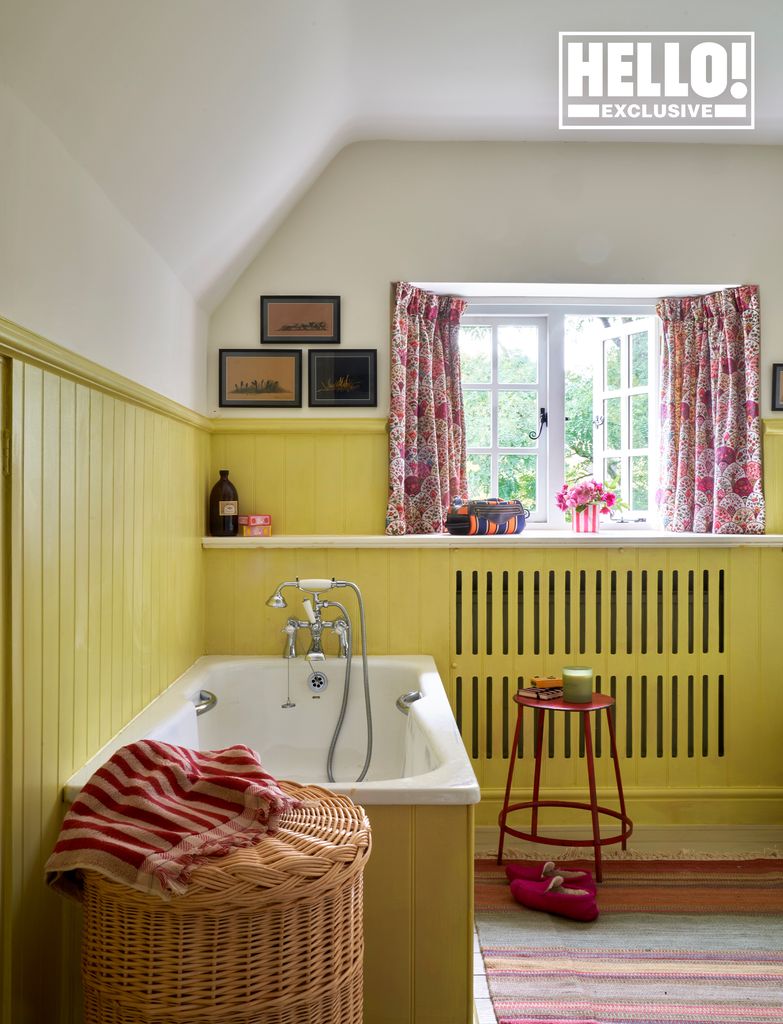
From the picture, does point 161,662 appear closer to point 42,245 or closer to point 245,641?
point 245,641

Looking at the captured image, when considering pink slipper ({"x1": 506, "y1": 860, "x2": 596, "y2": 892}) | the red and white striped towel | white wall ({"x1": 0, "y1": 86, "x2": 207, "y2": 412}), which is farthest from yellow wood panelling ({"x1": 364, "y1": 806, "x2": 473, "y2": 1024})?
white wall ({"x1": 0, "y1": 86, "x2": 207, "y2": 412})

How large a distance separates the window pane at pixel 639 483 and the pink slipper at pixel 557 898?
5.01ft

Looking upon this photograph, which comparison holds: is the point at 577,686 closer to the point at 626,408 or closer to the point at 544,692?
the point at 544,692

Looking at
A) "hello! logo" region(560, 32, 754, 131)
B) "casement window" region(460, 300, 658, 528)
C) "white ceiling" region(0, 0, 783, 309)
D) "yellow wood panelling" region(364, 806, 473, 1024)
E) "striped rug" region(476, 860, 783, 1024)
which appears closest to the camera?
"white ceiling" region(0, 0, 783, 309)

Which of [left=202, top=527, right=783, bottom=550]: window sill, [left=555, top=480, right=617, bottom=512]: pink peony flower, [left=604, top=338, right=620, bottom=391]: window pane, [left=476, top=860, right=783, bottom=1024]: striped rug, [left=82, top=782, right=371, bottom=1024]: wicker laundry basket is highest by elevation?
[left=604, top=338, right=620, bottom=391]: window pane

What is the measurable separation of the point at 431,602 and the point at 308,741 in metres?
0.65

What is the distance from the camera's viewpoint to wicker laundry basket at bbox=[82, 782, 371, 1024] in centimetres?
129

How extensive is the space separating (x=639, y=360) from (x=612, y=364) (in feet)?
0.35

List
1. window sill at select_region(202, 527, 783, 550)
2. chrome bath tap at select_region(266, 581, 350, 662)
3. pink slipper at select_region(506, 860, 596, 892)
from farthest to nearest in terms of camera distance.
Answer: window sill at select_region(202, 527, 783, 550) < chrome bath tap at select_region(266, 581, 350, 662) < pink slipper at select_region(506, 860, 596, 892)

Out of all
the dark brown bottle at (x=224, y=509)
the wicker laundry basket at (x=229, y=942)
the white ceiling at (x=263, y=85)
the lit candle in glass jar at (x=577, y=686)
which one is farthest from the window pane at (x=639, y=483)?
the wicker laundry basket at (x=229, y=942)

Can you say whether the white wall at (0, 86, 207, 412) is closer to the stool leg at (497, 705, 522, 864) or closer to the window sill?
the window sill

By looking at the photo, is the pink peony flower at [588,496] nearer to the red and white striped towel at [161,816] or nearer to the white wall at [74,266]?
the white wall at [74,266]

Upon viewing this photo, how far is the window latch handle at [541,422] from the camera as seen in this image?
345cm

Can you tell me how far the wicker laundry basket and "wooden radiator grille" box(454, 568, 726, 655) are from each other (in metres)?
1.75
